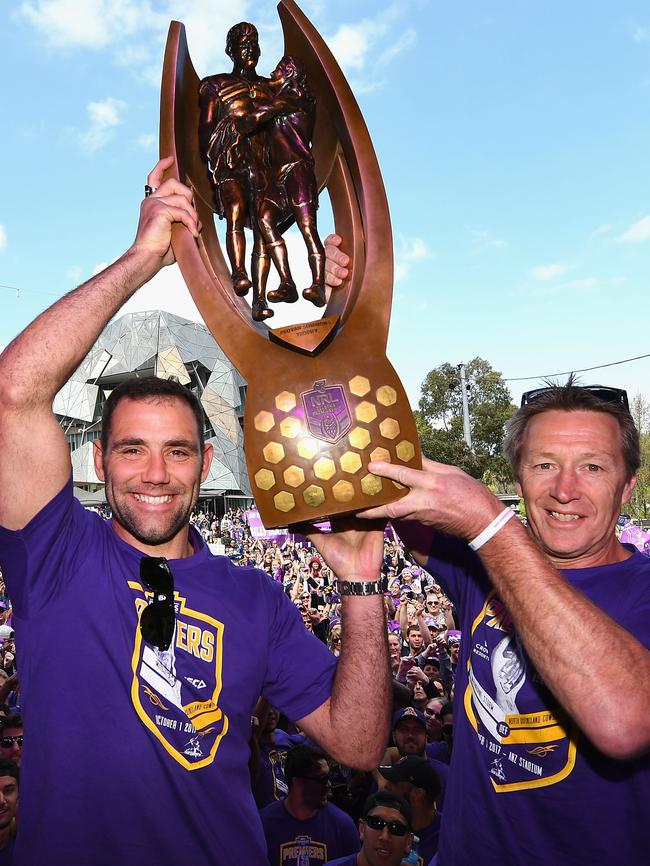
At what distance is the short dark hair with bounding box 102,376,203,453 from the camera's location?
2318 mm

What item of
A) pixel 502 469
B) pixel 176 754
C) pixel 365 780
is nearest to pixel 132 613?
pixel 176 754

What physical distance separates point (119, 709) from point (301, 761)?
2.91 metres

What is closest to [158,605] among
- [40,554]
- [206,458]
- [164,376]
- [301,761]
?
[40,554]

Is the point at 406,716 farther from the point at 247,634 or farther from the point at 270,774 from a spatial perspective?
the point at 247,634

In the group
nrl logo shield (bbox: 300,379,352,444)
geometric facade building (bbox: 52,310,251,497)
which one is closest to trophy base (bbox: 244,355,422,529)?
nrl logo shield (bbox: 300,379,352,444)

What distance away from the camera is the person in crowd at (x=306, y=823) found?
14.5 feet

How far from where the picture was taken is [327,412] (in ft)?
7.07

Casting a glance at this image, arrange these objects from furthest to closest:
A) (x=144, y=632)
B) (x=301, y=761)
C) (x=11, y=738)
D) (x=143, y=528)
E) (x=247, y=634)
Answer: (x=11, y=738)
(x=301, y=761)
(x=247, y=634)
(x=143, y=528)
(x=144, y=632)

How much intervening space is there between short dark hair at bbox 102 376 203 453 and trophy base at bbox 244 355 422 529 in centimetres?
26

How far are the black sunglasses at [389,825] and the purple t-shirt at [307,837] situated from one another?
744 mm

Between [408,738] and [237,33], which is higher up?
[237,33]

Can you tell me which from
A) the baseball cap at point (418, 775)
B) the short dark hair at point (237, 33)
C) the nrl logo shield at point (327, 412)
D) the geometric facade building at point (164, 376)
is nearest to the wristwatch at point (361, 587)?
the nrl logo shield at point (327, 412)

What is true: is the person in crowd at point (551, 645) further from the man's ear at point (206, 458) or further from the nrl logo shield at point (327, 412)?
the man's ear at point (206, 458)

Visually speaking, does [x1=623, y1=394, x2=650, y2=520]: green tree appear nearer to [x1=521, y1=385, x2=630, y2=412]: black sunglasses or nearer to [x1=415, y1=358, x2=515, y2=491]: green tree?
[x1=415, y1=358, x2=515, y2=491]: green tree
